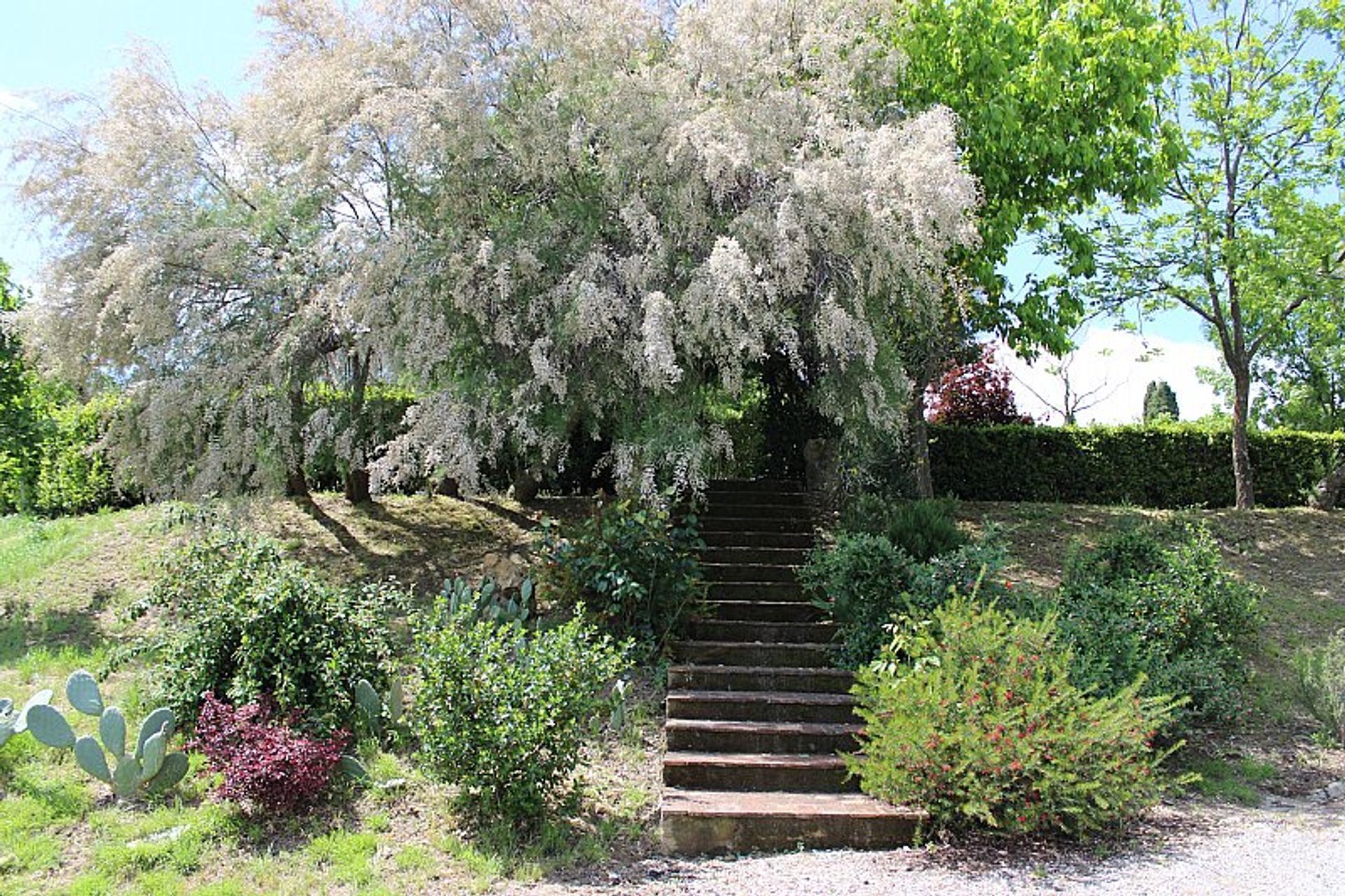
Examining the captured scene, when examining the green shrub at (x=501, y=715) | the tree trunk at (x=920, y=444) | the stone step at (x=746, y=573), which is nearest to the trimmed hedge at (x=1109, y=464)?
the tree trunk at (x=920, y=444)

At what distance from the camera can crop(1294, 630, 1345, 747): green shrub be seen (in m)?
6.73

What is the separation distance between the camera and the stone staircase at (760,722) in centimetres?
530

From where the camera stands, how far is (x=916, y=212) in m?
7.03

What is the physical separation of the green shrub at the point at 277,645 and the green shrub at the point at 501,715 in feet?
3.13

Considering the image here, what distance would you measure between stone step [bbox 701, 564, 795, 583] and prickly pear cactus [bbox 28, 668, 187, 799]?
166 inches

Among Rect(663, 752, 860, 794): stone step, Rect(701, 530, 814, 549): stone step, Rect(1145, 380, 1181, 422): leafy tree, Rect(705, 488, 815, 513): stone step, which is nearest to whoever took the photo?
Rect(663, 752, 860, 794): stone step

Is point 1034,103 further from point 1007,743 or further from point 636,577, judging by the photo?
point 1007,743

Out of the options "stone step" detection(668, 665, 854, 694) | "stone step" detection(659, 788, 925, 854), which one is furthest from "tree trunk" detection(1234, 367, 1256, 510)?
"stone step" detection(659, 788, 925, 854)

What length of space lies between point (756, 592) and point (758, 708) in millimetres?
1694

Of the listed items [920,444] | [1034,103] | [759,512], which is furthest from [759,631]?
[1034,103]

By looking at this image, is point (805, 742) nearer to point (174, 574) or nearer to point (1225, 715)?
point (1225, 715)

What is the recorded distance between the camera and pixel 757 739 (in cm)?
618

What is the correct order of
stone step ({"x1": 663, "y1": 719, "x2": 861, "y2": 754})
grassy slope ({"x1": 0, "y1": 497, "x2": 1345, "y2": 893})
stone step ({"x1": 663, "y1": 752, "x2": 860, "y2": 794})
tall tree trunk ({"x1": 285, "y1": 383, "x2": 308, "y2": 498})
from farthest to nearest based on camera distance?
tall tree trunk ({"x1": 285, "y1": 383, "x2": 308, "y2": 498}) < stone step ({"x1": 663, "y1": 719, "x2": 861, "y2": 754}) < stone step ({"x1": 663, "y1": 752, "x2": 860, "y2": 794}) < grassy slope ({"x1": 0, "y1": 497, "x2": 1345, "y2": 893})

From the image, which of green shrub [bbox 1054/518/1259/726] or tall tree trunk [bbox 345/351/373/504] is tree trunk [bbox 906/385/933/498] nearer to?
green shrub [bbox 1054/518/1259/726]
